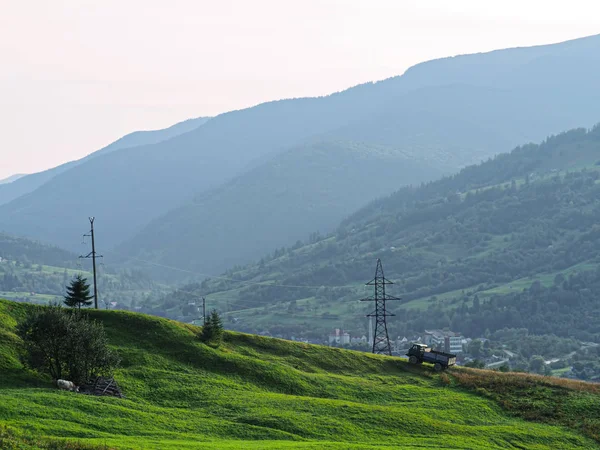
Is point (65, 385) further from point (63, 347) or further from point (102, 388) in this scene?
point (63, 347)

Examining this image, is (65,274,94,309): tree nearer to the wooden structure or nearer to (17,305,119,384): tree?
(17,305,119,384): tree

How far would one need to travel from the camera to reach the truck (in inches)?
3703

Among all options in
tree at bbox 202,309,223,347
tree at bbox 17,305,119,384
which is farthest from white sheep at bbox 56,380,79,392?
tree at bbox 202,309,223,347

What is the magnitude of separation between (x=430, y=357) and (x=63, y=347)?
4378cm

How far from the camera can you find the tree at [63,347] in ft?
220

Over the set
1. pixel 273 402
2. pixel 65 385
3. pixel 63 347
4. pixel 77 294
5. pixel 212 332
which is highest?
pixel 77 294

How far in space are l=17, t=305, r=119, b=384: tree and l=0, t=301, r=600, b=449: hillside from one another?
2.02 m

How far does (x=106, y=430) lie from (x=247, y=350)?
32.5 metres

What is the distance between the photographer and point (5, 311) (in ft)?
266

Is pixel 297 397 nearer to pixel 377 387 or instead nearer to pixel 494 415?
pixel 377 387

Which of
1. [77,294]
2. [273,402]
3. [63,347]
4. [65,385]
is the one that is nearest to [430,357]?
[273,402]

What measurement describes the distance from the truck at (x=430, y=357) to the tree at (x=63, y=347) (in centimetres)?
3906

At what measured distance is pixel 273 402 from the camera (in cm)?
6981

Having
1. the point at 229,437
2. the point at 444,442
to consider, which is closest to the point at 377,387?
the point at 444,442
